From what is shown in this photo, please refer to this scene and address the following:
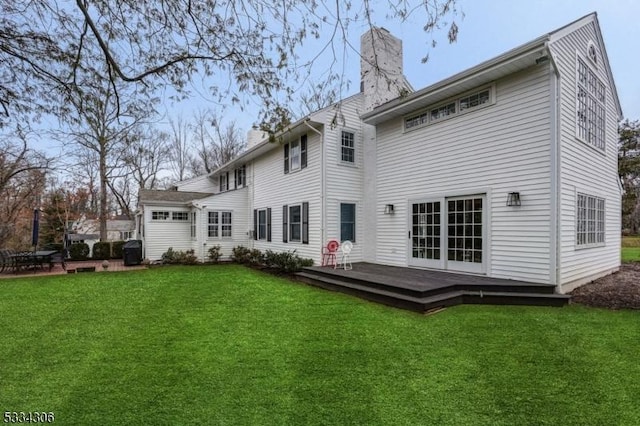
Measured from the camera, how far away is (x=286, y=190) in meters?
12.1

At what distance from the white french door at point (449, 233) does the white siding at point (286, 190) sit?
117 inches

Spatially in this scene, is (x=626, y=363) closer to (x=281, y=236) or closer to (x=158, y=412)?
(x=158, y=412)

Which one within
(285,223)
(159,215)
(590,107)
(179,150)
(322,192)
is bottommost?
(285,223)

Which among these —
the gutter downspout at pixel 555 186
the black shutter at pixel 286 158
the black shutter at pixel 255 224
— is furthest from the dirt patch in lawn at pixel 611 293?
the black shutter at pixel 255 224

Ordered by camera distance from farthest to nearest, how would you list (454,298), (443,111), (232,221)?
(232,221), (443,111), (454,298)

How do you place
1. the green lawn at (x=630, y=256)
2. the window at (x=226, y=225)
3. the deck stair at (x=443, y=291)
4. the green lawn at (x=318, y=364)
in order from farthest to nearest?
the window at (x=226, y=225)
the green lawn at (x=630, y=256)
the deck stair at (x=443, y=291)
the green lawn at (x=318, y=364)

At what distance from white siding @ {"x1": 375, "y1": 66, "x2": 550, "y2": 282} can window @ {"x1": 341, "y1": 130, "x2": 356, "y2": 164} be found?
234cm

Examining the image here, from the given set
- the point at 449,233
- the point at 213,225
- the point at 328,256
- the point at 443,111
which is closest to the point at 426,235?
the point at 449,233

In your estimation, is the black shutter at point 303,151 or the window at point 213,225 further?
the window at point 213,225

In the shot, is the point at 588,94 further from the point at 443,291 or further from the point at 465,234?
the point at 443,291

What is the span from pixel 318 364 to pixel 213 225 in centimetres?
1161

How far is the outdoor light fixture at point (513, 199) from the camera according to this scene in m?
6.67

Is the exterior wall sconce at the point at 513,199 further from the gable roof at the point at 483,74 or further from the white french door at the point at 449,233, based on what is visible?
the gable roof at the point at 483,74

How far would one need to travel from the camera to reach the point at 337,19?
10.8 feet
